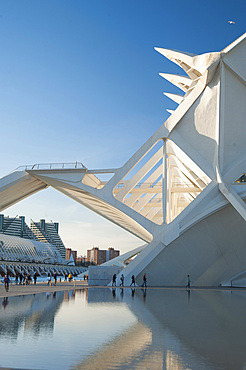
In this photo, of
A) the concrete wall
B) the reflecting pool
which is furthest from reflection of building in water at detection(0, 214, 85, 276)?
the reflecting pool

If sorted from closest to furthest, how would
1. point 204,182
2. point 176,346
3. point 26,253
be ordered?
1. point 176,346
2. point 204,182
3. point 26,253

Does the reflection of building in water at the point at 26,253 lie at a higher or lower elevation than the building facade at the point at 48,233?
lower

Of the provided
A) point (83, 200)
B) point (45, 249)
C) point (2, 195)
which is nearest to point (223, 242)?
point (83, 200)

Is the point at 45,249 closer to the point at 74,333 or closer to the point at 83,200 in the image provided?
the point at 83,200

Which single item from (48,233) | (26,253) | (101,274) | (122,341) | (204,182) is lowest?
(122,341)

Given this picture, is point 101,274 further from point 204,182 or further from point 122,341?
point 122,341

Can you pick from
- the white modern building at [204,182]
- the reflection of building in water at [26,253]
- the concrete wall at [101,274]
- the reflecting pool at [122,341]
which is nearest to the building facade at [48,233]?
the reflection of building in water at [26,253]

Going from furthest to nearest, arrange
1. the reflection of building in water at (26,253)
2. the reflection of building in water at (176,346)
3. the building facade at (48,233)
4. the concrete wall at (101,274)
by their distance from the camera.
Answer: the building facade at (48,233)
the reflection of building in water at (26,253)
the concrete wall at (101,274)
the reflection of building in water at (176,346)

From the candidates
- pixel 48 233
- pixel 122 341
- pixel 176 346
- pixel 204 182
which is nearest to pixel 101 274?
pixel 204 182

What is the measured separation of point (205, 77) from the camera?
25.6m

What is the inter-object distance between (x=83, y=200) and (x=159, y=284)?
11507 mm

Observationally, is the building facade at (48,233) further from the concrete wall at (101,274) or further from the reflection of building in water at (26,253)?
the concrete wall at (101,274)

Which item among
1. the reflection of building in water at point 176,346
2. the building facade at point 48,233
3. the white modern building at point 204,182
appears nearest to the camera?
the reflection of building in water at point 176,346

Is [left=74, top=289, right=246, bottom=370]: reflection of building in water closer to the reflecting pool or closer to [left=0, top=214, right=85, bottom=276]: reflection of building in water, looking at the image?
the reflecting pool
